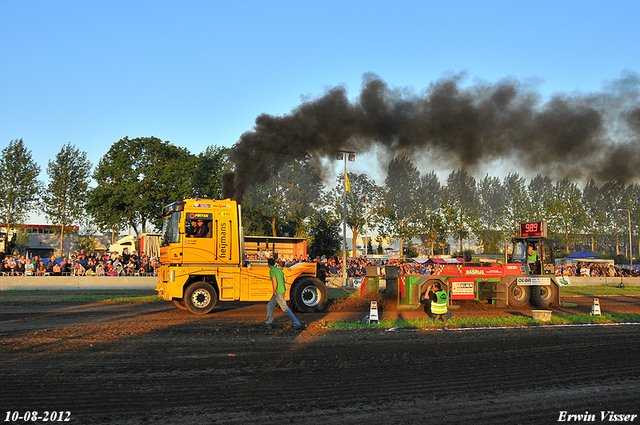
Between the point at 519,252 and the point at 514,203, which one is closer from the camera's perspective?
the point at 519,252

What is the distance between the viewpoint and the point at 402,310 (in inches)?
633

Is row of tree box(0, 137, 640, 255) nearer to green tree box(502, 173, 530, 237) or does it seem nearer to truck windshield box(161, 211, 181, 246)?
green tree box(502, 173, 530, 237)

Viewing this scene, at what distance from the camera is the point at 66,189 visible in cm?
4134

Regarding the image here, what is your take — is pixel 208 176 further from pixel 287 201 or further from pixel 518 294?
pixel 518 294

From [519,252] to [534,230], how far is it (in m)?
1.01

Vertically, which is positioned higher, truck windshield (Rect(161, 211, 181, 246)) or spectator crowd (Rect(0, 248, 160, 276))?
truck windshield (Rect(161, 211, 181, 246))

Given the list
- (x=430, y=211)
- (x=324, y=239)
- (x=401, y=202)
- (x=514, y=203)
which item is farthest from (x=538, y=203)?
(x=324, y=239)

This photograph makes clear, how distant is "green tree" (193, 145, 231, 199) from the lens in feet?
138

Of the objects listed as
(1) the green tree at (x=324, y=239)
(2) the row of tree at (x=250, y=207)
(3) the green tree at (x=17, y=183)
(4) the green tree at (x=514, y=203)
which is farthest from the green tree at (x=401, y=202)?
(3) the green tree at (x=17, y=183)

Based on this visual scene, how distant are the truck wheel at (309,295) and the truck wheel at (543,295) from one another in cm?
835

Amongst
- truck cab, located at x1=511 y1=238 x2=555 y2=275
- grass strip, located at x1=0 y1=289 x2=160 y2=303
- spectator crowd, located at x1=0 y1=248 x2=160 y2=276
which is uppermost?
truck cab, located at x1=511 y1=238 x2=555 y2=275

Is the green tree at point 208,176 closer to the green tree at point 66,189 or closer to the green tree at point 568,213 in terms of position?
the green tree at point 66,189

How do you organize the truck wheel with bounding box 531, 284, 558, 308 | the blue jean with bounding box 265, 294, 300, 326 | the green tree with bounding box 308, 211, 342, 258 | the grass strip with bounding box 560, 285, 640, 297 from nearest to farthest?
the blue jean with bounding box 265, 294, 300, 326
the truck wheel with bounding box 531, 284, 558, 308
the grass strip with bounding box 560, 285, 640, 297
the green tree with bounding box 308, 211, 342, 258

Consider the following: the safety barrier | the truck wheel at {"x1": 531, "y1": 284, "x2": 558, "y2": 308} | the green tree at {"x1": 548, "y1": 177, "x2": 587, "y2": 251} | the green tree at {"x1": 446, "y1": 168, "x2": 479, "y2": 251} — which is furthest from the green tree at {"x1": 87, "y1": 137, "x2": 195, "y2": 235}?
the green tree at {"x1": 548, "y1": 177, "x2": 587, "y2": 251}
